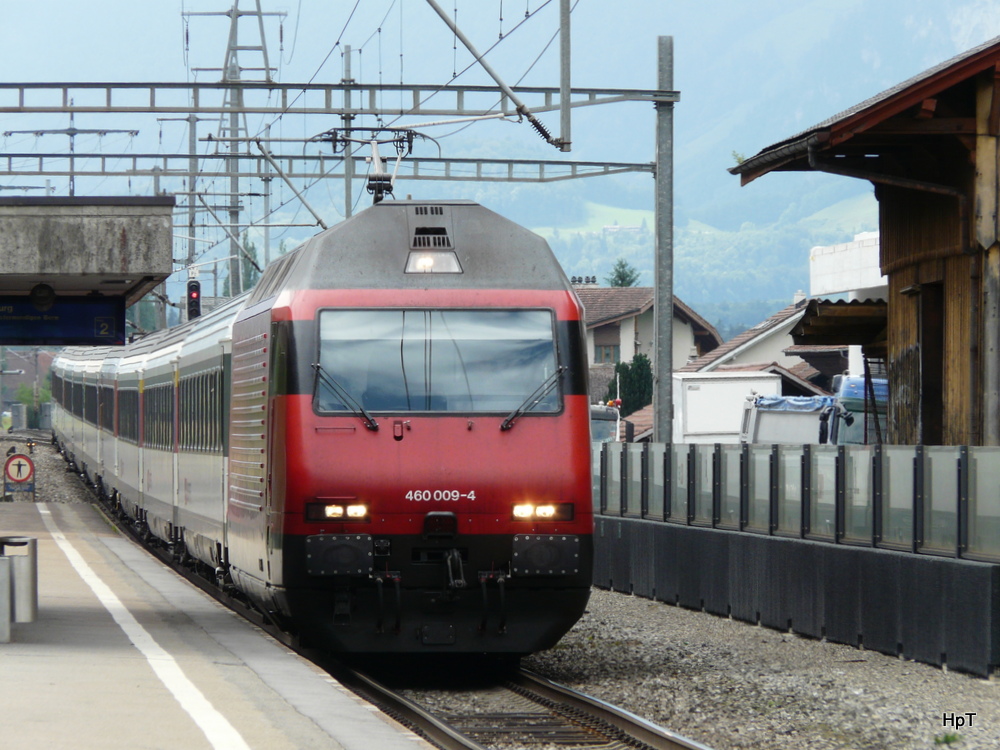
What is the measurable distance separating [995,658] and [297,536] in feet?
18.3

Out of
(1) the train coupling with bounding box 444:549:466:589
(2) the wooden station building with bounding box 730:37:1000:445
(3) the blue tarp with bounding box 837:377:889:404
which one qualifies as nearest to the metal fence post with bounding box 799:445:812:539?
(2) the wooden station building with bounding box 730:37:1000:445

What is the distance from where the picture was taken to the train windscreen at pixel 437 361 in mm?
12555

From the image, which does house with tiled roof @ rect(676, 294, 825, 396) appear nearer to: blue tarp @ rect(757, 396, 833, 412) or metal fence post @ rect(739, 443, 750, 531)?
blue tarp @ rect(757, 396, 833, 412)

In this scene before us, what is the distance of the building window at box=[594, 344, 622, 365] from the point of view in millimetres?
95875

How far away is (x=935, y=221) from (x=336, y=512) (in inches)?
390

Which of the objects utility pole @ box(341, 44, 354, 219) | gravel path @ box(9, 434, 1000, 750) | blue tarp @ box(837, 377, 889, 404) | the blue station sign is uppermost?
utility pole @ box(341, 44, 354, 219)

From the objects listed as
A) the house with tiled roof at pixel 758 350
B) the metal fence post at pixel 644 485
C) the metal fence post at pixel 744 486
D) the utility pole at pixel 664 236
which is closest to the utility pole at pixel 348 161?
the utility pole at pixel 664 236

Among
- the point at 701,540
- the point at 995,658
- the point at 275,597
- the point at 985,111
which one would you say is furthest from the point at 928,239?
the point at 275,597

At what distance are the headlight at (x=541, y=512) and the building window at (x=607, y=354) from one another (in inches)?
3278

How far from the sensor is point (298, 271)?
43.6 feet

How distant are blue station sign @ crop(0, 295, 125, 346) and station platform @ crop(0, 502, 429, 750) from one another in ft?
8.96

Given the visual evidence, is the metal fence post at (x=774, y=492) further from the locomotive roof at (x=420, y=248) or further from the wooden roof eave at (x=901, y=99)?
the locomotive roof at (x=420, y=248)

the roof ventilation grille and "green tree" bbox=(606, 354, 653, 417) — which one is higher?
the roof ventilation grille

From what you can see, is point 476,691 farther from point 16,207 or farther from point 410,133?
point 410,133
